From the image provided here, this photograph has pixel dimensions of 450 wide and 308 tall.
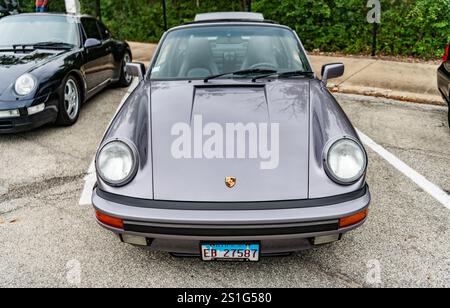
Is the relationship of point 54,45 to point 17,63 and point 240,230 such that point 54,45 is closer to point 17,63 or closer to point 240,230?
point 17,63

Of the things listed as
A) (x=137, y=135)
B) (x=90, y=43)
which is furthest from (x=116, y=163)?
(x=90, y=43)

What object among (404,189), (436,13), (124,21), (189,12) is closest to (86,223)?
(404,189)

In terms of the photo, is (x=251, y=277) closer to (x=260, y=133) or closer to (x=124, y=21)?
(x=260, y=133)

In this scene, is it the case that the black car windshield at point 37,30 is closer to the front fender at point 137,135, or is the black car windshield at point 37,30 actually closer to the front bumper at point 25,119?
the front bumper at point 25,119

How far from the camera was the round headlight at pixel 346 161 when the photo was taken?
2357 millimetres

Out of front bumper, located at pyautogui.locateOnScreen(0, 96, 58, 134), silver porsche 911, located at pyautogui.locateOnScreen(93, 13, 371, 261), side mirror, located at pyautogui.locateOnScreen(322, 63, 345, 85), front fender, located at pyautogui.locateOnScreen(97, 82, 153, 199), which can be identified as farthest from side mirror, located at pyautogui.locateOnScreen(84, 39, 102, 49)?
side mirror, located at pyautogui.locateOnScreen(322, 63, 345, 85)

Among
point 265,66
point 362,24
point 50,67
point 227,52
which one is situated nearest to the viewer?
point 265,66

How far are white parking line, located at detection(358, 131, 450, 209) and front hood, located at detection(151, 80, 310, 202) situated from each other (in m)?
1.53

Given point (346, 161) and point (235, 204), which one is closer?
point (235, 204)

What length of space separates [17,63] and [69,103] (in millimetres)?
749

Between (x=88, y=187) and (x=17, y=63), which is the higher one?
(x=17, y=63)

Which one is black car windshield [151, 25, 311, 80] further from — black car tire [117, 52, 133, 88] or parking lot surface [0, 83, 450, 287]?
black car tire [117, 52, 133, 88]

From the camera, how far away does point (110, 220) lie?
7.68 feet

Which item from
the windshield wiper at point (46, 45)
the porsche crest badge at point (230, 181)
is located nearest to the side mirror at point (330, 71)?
the porsche crest badge at point (230, 181)
